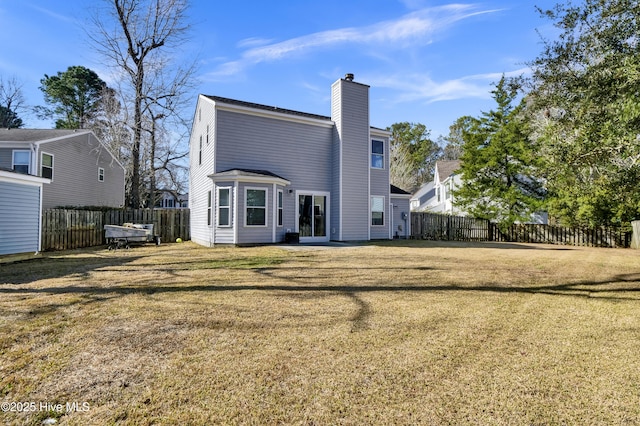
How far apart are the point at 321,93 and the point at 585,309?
1415cm

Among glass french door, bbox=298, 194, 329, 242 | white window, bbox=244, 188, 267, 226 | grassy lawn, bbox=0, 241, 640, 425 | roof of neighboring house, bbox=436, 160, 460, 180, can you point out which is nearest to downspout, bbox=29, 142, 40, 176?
white window, bbox=244, 188, 267, 226

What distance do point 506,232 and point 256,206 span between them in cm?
1564

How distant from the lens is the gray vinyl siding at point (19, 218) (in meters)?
9.20

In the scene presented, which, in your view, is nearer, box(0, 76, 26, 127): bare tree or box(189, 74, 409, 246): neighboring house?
box(189, 74, 409, 246): neighboring house

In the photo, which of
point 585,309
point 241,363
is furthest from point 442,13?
point 241,363

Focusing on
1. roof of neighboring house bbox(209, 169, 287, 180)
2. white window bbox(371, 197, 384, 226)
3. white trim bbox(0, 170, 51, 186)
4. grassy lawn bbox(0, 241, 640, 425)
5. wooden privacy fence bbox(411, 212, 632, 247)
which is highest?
roof of neighboring house bbox(209, 169, 287, 180)

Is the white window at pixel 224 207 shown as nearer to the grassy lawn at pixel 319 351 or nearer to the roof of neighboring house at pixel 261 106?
the roof of neighboring house at pixel 261 106

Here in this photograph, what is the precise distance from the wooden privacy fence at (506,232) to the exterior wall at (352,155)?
19.0 ft

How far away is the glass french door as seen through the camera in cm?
1437

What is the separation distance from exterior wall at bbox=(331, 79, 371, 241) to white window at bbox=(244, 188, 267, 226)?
3.46m

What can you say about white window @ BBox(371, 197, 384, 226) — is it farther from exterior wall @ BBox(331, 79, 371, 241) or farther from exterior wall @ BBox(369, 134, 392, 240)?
exterior wall @ BBox(331, 79, 371, 241)

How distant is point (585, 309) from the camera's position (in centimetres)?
470

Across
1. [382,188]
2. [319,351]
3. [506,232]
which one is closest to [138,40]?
[382,188]

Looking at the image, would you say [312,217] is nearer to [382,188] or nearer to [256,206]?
[256,206]
